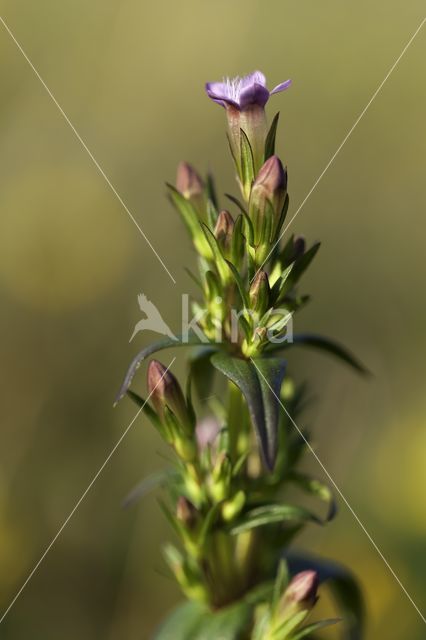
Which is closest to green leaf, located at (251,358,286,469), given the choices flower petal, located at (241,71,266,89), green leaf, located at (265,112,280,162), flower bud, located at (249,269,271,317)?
flower bud, located at (249,269,271,317)

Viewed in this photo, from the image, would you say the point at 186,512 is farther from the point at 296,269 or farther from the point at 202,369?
the point at 296,269

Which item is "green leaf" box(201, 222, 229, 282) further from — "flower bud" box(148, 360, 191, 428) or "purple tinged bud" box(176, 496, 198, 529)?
"purple tinged bud" box(176, 496, 198, 529)

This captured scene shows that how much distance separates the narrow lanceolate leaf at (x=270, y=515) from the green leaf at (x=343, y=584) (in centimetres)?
23

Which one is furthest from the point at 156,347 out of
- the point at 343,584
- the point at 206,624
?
the point at 343,584

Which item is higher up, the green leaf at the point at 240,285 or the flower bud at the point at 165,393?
the green leaf at the point at 240,285

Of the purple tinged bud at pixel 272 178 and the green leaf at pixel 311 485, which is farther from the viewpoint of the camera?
the green leaf at pixel 311 485

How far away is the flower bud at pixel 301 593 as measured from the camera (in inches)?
60.9

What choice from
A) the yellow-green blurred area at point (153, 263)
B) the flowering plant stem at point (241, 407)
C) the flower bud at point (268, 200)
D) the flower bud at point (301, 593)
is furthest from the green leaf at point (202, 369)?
the yellow-green blurred area at point (153, 263)

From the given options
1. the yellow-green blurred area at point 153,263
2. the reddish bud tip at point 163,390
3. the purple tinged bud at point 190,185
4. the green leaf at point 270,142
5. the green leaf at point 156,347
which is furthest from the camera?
the yellow-green blurred area at point 153,263

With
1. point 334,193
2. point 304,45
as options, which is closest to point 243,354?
point 334,193

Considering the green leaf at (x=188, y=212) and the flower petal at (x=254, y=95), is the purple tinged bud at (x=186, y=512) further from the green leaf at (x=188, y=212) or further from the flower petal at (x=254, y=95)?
the flower petal at (x=254, y=95)

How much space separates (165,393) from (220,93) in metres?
0.65

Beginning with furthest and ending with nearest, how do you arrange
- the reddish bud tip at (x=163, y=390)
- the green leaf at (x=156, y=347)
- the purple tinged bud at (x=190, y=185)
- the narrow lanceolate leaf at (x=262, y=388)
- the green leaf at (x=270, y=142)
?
the purple tinged bud at (x=190, y=185) < the reddish bud tip at (x=163, y=390) < the green leaf at (x=270, y=142) < the green leaf at (x=156, y=347) < the narrow lanceolate leaf at (x=262, y=388)

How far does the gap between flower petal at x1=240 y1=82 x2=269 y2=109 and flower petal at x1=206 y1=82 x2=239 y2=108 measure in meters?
0.02
